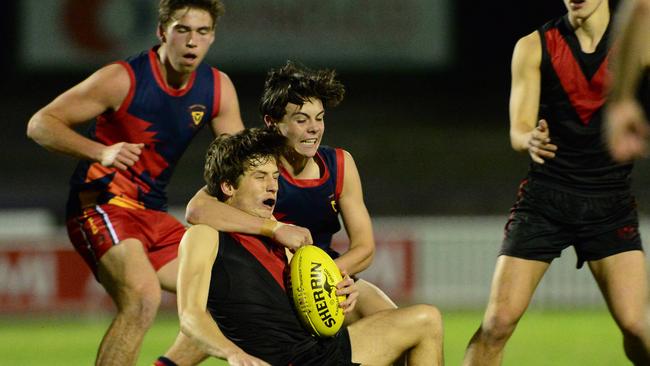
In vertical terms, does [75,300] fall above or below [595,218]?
below

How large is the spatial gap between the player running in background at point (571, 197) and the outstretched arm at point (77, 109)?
1.90 m

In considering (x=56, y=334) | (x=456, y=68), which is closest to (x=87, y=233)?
(x=56, y=334)

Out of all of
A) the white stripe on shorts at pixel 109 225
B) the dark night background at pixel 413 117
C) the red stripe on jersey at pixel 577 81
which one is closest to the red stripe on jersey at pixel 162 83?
the white stripe on shorts at pixel 109 225

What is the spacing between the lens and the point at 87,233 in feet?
21.0

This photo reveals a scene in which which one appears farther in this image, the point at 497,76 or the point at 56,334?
the point at 497,76

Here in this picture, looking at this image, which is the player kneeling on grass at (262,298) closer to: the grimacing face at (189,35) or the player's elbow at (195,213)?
the player's elbow at (195,213)

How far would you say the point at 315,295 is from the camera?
508cm

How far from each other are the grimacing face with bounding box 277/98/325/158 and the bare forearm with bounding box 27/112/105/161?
2.96 feet

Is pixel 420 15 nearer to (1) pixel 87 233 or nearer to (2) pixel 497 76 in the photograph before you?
(2) pixel 497 76

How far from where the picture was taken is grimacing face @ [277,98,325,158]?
568 centimetres

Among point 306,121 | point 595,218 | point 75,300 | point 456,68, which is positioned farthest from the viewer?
point 456,68

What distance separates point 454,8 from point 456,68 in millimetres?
1399

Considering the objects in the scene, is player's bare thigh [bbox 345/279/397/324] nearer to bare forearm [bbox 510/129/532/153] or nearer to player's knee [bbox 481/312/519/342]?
player's knee [bbox 481/312/519/342]

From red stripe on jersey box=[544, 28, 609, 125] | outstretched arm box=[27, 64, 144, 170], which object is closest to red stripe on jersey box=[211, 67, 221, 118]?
outstretched arm box=[27, 64, 144, 170]
